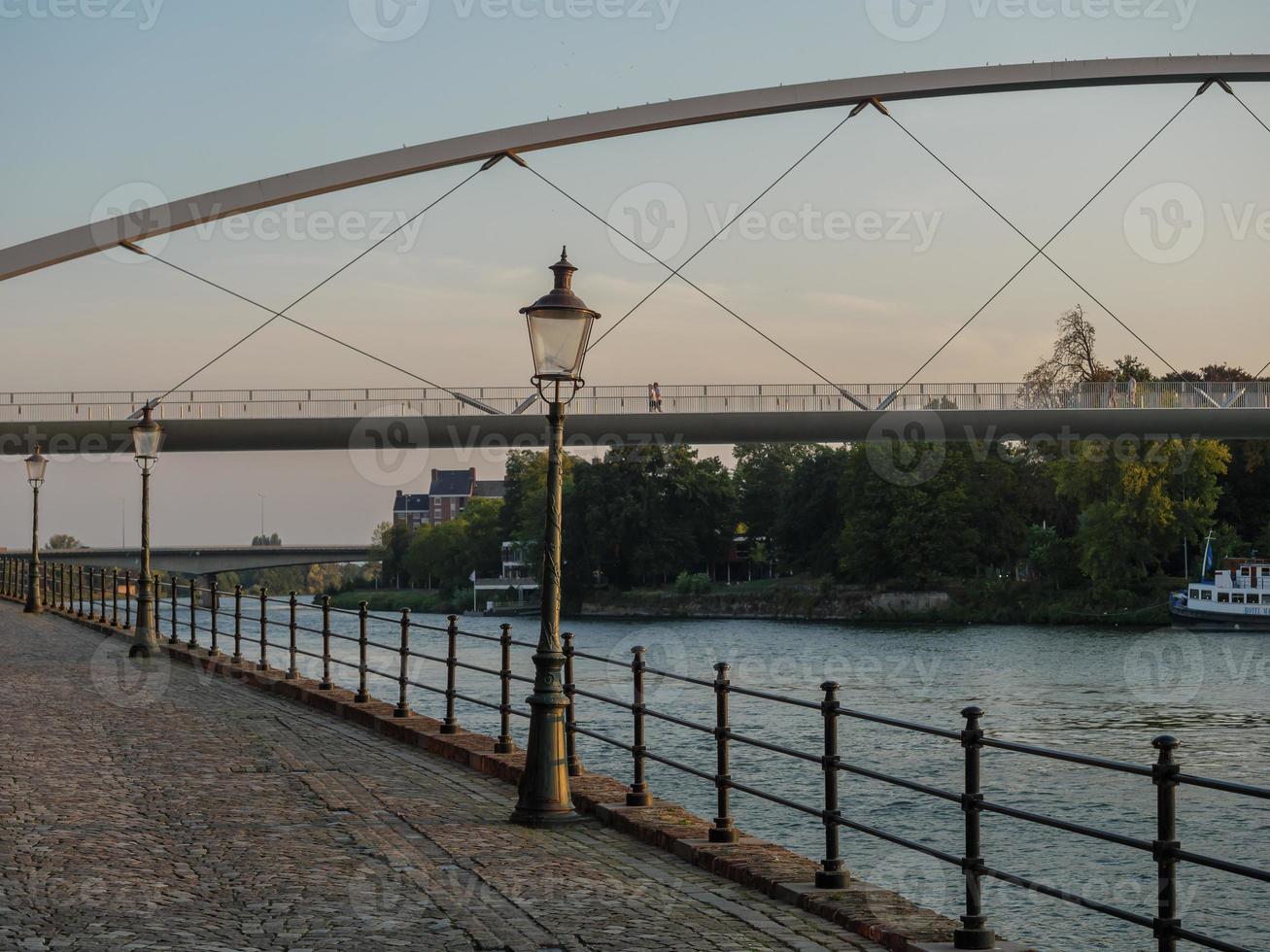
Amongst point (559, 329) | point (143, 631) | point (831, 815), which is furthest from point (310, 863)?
point (143, 631)

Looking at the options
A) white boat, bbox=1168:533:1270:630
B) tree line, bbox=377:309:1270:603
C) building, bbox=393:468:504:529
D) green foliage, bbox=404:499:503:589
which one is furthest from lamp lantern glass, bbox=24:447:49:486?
building, bbox=393:468:504:529

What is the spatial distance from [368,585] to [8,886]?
121255mm

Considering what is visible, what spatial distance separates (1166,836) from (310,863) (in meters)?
3.96

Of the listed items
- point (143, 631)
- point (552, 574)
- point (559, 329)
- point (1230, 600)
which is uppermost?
point (559, 329)

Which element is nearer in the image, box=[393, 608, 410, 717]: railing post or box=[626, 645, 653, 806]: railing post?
box=[626, 645, 653, 806]: railing post

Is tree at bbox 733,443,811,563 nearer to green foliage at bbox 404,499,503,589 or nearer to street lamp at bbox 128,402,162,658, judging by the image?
green foliage at bbox 404,499,503,589

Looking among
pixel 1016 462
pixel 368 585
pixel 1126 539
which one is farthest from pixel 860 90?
pixel 368 585

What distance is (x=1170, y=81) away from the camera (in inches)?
907

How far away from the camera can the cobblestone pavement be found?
18.9 feet

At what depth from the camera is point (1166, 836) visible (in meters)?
4.61

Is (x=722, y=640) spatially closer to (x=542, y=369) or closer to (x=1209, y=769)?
(x=1209, y=769)

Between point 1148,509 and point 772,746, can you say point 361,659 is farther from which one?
point 1148,509

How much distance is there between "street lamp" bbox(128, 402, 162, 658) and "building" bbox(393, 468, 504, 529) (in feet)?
534

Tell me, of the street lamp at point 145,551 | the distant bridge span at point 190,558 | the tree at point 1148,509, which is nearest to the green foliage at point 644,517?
the distant bridge span at point 190,558
